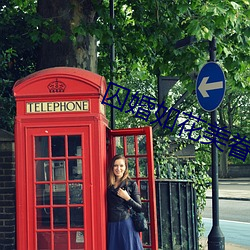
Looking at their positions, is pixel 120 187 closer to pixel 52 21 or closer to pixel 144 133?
pixel 144 133

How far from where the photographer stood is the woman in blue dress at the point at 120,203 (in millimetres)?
6410

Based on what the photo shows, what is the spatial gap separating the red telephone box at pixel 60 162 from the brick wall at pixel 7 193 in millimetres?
1326

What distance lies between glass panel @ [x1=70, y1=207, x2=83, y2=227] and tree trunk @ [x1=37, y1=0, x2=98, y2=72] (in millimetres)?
3168

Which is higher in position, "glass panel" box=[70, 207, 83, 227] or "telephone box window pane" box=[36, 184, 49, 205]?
"telephone box window pane" box=[36, 184, 49, 205]

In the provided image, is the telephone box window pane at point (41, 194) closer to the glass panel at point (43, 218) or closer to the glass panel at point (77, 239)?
the glass panel at point (43, 218)

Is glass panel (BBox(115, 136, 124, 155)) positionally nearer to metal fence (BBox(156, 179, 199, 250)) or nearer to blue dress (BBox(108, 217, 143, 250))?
metal fence (BBox(156, 179, 199, 250))

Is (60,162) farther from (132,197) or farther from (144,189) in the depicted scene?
(144,189)

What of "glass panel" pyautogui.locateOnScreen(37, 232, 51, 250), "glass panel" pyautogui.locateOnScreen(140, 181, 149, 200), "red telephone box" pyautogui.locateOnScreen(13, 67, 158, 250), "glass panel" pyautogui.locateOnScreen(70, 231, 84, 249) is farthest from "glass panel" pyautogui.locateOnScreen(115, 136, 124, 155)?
"glass panel" pyautogui.locateOnScreen(37, 232, 51, 250)

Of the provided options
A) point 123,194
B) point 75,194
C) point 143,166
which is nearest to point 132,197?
point 123,194

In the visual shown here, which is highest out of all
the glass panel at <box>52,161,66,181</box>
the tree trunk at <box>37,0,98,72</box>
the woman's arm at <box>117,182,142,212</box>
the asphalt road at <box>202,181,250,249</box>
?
the tree trunk at <box>37,0,98,72</box>

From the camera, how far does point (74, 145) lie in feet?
20.1

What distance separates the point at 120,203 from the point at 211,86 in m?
2.41

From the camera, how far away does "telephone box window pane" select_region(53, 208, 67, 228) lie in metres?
6.21

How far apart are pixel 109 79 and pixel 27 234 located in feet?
17.0
